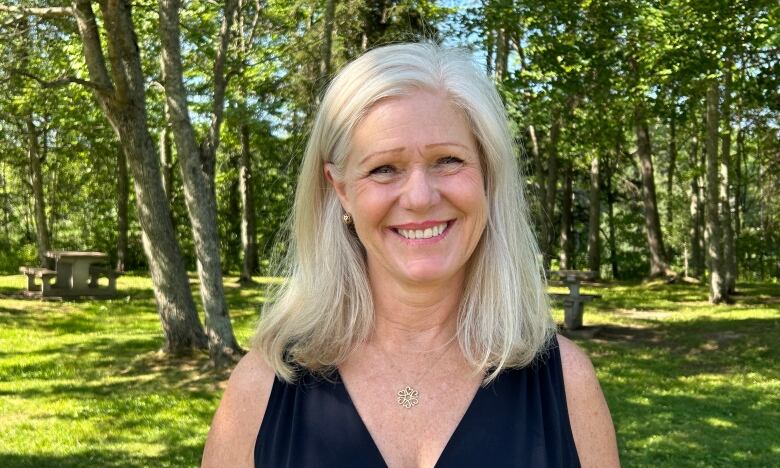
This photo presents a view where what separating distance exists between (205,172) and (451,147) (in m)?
8.12

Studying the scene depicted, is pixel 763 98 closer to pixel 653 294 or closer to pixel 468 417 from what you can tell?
pixel 653 294

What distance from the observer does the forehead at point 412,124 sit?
6.13 ft

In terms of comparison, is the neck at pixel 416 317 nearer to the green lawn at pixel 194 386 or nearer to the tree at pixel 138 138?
the green lawn at pixel 194 386

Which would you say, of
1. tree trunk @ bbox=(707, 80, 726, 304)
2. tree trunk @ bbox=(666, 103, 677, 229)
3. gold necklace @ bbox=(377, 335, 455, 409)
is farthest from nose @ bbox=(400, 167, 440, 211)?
tree trunk @ bbox=(707, 80, 726, 304)

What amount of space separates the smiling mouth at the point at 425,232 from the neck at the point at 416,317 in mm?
171

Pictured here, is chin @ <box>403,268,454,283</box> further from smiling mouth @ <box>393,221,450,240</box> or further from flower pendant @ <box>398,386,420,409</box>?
flower pendant @ <box>398,386,420,409</box>

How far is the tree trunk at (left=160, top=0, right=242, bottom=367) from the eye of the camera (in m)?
9.18

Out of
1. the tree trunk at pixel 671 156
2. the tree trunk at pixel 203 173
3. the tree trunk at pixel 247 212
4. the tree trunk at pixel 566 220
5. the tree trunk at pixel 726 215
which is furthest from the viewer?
the tree trunk at pixel 566 220

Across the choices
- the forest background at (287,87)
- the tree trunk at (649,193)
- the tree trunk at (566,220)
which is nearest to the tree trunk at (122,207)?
the forest background at (287,87)

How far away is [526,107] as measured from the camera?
1318 cm

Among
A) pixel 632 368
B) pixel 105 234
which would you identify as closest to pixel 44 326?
pixel 632 368

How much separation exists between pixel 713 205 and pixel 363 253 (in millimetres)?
17542

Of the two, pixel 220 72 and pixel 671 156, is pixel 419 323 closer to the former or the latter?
pixel 220 72

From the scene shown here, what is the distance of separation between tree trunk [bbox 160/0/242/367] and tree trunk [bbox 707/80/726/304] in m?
11.3
